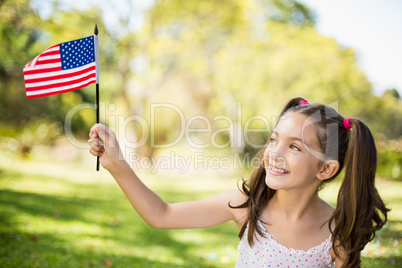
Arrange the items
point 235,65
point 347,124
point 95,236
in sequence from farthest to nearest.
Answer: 1. point 235,65
2. point 95,236
3. point 347,124

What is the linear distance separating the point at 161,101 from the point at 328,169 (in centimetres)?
1529

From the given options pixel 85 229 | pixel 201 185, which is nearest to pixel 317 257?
pixel 85 229

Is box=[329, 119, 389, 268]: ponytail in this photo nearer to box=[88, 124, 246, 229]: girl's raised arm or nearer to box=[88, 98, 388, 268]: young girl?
box=[88, 98, 388, 268]: young girl

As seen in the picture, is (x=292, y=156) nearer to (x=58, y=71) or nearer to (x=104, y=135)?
(x=104, y=135)

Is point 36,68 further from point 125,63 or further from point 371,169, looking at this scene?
point 125,63

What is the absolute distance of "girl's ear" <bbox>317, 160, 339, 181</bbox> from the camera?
189 cm

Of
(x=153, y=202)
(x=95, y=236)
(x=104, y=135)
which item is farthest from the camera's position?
(x=95, y=236)

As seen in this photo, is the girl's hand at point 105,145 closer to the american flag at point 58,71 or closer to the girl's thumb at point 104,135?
the girl's thumb at point 104,135

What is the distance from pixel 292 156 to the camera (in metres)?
1.80

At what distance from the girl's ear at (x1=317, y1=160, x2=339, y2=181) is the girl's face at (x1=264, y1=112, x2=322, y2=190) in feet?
0.21

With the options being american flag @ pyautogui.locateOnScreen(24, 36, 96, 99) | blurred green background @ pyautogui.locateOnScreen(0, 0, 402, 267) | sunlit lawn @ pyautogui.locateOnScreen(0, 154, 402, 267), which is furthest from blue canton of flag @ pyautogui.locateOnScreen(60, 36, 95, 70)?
blurred green background @ pyautogui.locateOnScreen(0, 0, 402, 267)

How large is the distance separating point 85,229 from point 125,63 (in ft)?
26.4

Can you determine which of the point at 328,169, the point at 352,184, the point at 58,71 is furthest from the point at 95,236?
the point at 352,184

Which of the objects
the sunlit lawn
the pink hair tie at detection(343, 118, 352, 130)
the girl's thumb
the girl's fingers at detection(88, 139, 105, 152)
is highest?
the pink hair tie at detection(343, 118, 352, 130)
